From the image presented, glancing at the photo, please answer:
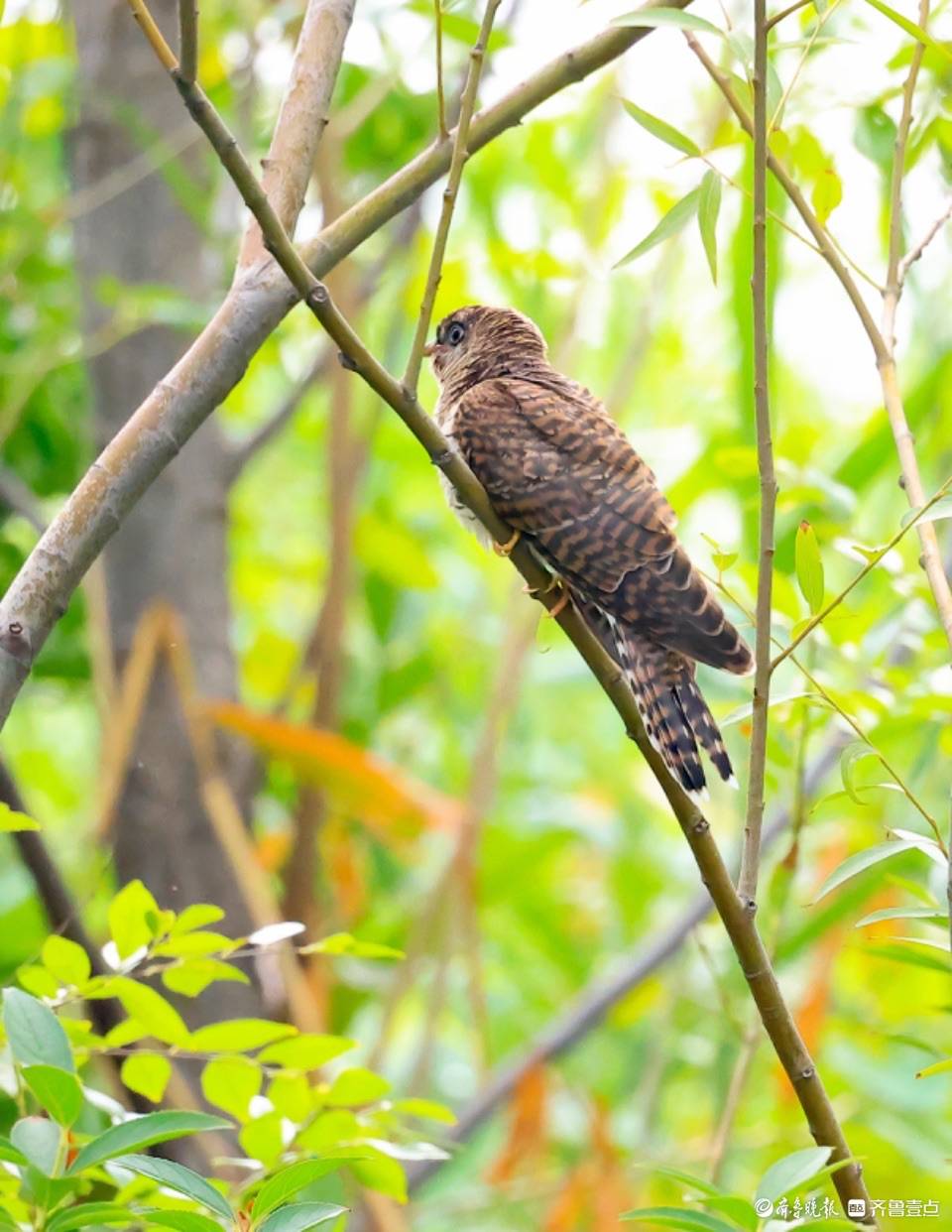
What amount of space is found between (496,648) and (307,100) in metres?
2.50

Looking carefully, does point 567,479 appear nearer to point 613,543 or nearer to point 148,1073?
point 613,543

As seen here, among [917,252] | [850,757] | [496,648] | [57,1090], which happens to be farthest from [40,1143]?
[496,648]

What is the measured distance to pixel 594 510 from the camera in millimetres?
2066

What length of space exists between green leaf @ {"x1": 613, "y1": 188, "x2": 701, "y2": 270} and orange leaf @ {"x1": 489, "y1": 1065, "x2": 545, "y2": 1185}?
183cm

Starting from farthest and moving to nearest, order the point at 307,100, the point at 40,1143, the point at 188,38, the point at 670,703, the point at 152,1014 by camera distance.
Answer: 1. the point at 670,703
2. the point at 307,100
3. the point at 152,1014
4. the point at 188,38
5. the point at 40,1143

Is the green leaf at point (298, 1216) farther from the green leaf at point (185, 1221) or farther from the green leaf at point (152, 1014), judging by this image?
the green leaf at point (152, 1014)

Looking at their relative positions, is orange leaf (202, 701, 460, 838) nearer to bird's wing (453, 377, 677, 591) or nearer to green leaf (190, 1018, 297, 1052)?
bird's wing (453, 377, 677, 591)

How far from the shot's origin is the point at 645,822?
365cm

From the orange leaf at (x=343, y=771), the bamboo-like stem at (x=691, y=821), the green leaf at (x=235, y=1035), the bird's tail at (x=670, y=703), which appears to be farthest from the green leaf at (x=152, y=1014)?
the orange leaf at (x=343, y=771)

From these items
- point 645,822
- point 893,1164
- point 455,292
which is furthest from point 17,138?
point 893,1164

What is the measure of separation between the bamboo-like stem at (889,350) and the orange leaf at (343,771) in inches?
58.2

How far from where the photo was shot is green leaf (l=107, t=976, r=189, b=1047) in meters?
1.22

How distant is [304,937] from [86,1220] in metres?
1.74

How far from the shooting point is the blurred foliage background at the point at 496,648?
232cm
